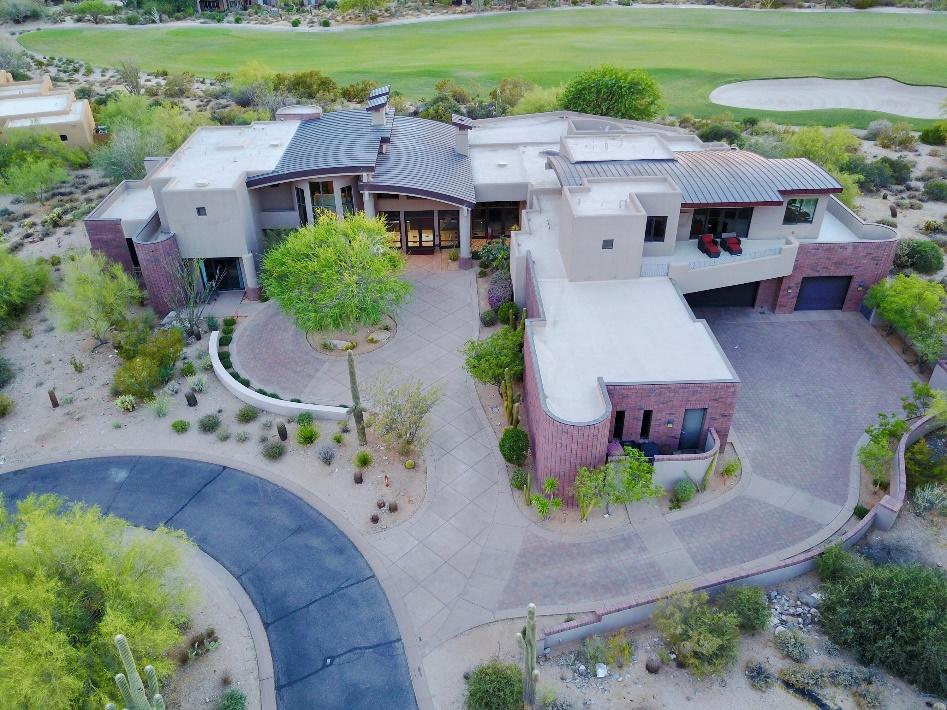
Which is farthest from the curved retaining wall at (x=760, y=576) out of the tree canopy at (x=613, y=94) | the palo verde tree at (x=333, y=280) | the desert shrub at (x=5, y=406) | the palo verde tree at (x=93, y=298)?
the tree canopy at (x=613, y=94)

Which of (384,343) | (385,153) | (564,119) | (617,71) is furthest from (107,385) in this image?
(617,71)

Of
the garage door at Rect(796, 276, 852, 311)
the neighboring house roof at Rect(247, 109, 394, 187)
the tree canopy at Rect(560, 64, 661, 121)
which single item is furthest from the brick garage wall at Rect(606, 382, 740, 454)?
the tree canopy at Rect(560, 64, 661, 121)

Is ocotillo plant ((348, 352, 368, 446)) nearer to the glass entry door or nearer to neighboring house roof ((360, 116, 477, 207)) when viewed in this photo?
neighboring house roof ((360, 116, 477, 207))

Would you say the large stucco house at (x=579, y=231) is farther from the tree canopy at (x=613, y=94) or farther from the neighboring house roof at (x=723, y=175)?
the tree canopy at (x=613, y=94)

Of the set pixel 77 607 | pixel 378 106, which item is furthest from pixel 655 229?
pixel 77 607

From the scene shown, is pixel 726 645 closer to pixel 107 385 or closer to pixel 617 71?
pixel 107 385

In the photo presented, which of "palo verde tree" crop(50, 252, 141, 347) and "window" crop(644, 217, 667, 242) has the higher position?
"window" crop(644, 217, 667, 242)

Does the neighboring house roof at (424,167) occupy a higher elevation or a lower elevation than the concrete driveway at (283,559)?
higher
